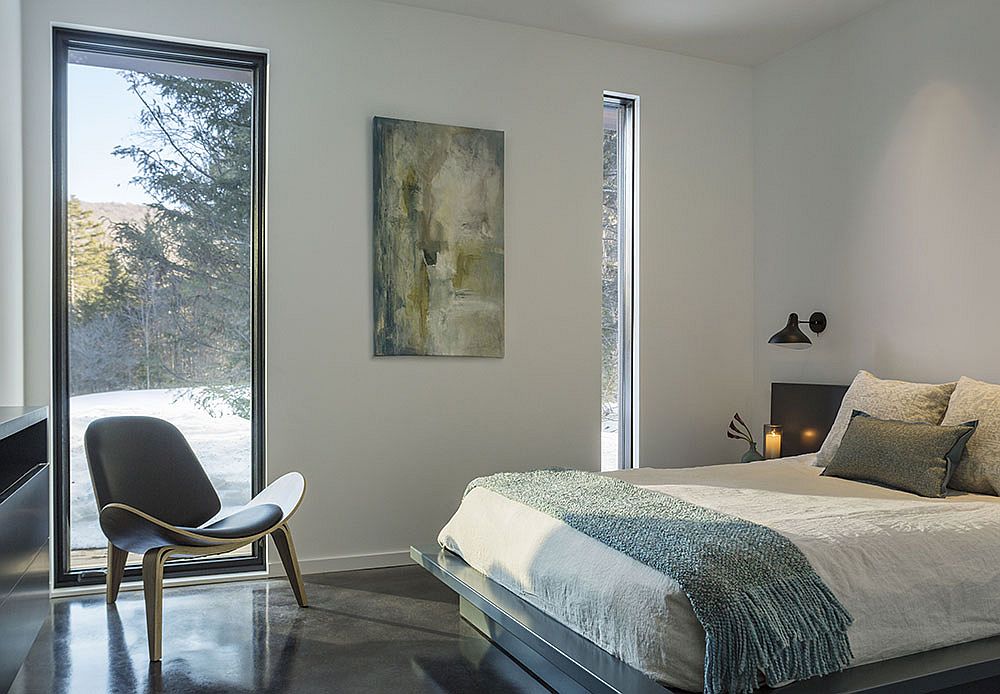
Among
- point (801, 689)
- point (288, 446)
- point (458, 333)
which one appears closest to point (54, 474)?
point (288, 446)

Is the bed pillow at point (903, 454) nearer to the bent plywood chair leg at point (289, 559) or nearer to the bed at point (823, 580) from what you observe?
the bed at point (823, 580)

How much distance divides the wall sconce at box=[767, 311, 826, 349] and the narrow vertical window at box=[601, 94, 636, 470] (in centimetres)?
85

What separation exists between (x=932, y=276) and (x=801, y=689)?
2.64 metres

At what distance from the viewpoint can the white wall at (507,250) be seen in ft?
13.9

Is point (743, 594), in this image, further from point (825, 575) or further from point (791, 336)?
point (791, 336)

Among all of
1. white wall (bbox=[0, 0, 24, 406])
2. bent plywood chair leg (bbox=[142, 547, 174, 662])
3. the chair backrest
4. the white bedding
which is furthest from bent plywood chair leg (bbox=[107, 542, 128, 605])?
the white bedding

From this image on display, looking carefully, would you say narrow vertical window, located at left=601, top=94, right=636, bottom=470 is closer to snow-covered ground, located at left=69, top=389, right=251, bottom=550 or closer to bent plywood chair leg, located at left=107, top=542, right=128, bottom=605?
snow-covered ground, located at left=69, top=389, right=251, bottom=550

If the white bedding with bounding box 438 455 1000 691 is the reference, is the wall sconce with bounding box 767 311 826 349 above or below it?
above

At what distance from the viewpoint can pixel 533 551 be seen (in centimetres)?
284

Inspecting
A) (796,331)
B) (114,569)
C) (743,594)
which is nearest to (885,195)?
(796,331)

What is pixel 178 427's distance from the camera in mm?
4227


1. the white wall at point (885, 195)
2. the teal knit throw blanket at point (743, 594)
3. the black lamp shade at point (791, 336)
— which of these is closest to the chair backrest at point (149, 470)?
the teal knit throw blanket at point (743, 594)

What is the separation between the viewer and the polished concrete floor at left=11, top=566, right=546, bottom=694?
290 centimetres

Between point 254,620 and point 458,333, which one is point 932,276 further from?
point 254,620
